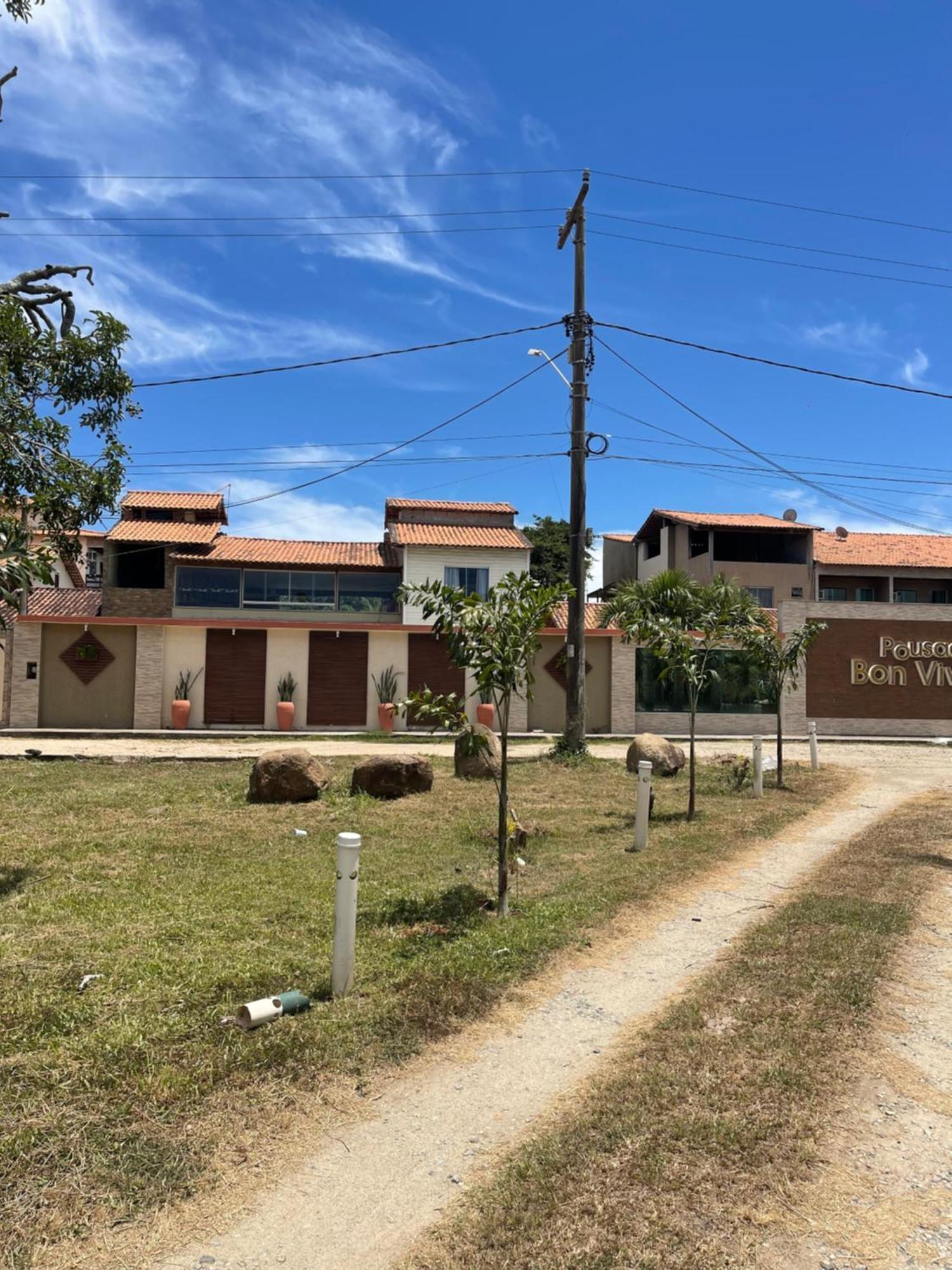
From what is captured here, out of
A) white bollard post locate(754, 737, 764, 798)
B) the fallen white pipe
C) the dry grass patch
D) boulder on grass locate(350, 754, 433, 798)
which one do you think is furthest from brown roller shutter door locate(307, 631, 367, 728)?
the fallen white pipe

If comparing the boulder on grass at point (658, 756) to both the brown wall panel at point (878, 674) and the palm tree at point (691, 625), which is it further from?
the brown wall panel at point (878, 674)

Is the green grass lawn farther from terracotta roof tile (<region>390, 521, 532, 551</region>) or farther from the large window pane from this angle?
terracotta roof tile (<region>390, 521, 532, 551</region>)

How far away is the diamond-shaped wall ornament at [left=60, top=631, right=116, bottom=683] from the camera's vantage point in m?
23.0

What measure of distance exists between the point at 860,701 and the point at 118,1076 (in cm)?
2644

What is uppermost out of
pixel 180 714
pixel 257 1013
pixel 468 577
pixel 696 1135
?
pixel 468 577

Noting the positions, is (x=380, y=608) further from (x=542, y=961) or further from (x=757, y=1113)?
(x=757, y=1113)

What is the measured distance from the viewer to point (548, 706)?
2538 cm

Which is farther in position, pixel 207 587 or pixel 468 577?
pixel 468 577

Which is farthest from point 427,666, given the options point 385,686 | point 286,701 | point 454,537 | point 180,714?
point 454,537

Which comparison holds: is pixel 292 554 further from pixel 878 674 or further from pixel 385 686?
pixel 878 674

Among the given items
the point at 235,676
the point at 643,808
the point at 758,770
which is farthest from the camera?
the point at 235,676

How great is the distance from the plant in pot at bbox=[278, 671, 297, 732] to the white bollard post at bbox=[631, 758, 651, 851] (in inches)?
637

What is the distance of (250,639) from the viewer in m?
24.0

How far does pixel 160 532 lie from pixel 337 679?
1088 centimetres
